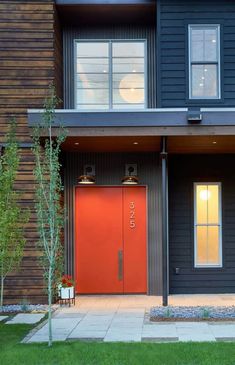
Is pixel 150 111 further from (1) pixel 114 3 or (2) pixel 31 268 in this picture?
(2) pixel 31 268

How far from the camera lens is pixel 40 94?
10.5 metres

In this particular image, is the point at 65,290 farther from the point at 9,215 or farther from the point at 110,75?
the point at 110,75

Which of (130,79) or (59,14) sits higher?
(59,14)

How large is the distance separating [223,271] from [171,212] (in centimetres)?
176

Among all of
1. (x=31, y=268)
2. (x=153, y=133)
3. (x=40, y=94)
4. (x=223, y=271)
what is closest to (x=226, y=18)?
(x=153, y=133)

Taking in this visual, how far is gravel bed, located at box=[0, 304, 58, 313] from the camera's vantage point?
9.48m

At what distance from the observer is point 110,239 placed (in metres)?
11.6

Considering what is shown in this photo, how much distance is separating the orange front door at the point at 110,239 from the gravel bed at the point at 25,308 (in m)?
1.62

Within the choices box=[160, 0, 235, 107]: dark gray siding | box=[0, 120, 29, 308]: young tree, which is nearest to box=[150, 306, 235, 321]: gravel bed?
box=[0, 120, 29, 308]: young tree

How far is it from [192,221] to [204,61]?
3.56 m

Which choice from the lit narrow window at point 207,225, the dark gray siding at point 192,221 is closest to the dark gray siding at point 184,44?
the dark gray siding at point 192,221

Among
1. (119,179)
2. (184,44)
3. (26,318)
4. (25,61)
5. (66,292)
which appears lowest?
(26,318)

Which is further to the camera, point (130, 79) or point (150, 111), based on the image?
point (130, 79)

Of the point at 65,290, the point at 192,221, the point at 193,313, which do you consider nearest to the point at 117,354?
the point at 193,313
